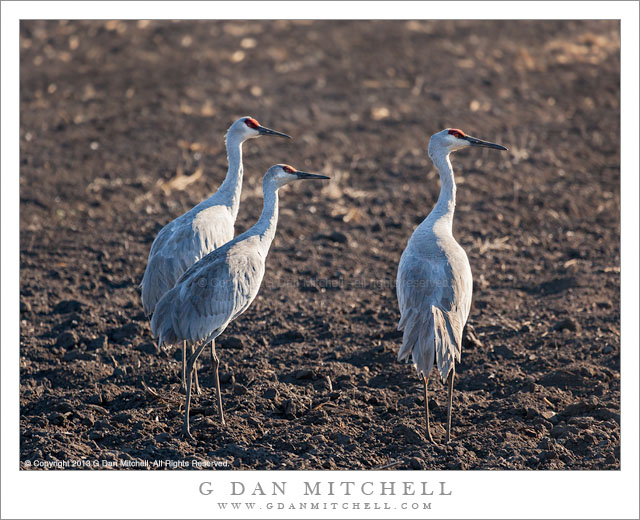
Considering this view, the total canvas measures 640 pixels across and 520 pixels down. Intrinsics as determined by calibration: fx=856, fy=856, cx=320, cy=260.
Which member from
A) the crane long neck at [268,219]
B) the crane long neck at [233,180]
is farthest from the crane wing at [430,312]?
the crane long neck at [233,180]

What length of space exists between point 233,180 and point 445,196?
6.24ft

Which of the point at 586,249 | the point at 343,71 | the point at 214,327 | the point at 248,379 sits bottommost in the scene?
the point at 248,379

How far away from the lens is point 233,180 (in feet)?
24.9

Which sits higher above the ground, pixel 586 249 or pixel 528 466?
pixel 586 249

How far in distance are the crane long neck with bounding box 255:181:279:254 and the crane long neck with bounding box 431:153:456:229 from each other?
4.22 feet

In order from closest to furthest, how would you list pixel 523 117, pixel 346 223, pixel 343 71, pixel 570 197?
pixel 346 223
pixel 570 197
pixel 523 117
pixel 343 71

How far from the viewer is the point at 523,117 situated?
12906 mm

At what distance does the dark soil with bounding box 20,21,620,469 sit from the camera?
19.7 feet

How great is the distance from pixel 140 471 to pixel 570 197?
6.73 m

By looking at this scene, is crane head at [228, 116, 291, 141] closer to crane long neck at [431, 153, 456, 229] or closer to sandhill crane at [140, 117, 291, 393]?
sandhill crane at [140, 117, 291, 393]

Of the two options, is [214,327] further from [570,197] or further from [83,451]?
[570,197]

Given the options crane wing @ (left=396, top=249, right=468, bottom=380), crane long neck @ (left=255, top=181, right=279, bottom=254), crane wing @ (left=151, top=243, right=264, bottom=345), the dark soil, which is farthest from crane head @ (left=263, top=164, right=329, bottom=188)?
the dark soil

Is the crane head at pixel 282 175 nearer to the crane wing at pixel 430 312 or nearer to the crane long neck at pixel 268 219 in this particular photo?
the crane long neck at pixel 268 219

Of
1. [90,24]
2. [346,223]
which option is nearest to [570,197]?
[346,223]
